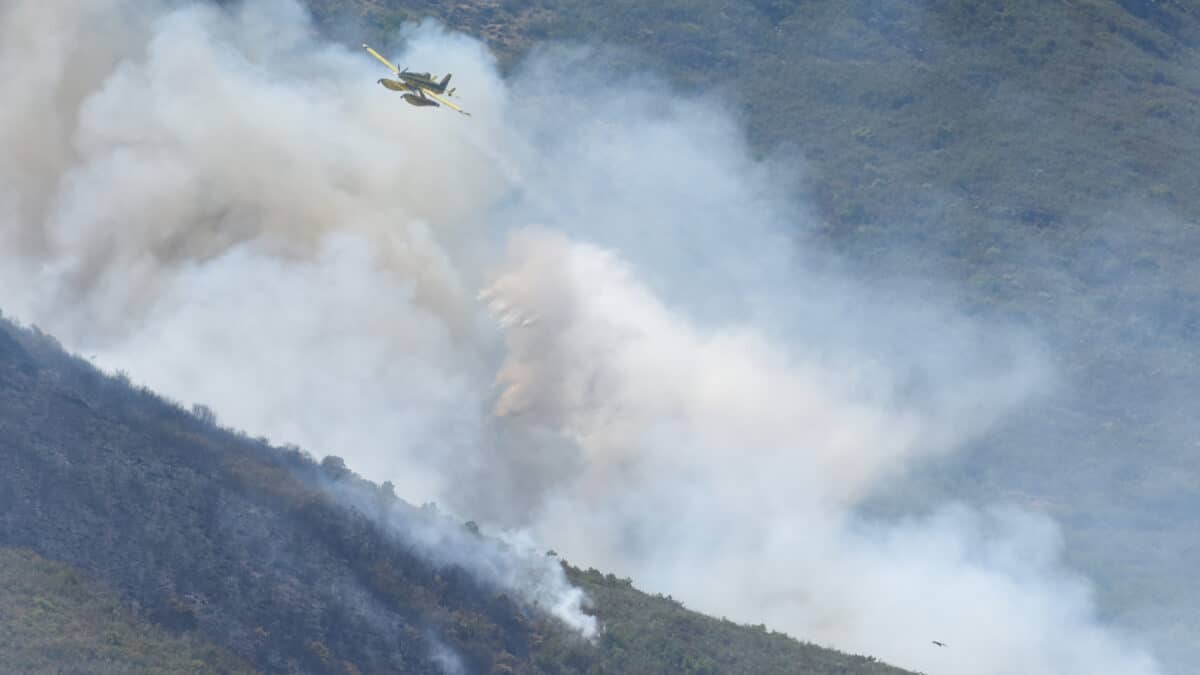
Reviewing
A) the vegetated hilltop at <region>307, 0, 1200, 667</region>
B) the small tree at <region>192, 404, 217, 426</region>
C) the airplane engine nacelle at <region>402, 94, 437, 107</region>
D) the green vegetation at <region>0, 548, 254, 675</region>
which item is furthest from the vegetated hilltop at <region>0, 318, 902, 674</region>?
the vegetated hilltop at <region>307, 0, 1200, 667</region>

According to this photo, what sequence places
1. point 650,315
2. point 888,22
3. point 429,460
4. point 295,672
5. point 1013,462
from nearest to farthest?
point 295,672 < point 429,460 < point 650,315 < point 1013,462 < point 888,22

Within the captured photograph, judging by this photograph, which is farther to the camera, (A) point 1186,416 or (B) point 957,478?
(A) point 1186,416

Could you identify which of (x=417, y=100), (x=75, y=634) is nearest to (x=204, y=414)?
(x=417, y=100)

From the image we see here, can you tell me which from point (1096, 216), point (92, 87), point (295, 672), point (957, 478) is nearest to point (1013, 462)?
point (957, 478)

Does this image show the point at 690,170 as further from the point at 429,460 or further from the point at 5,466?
the point at 5,466

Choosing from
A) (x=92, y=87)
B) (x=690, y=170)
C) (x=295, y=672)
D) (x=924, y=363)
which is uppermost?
(x=690, y=170)

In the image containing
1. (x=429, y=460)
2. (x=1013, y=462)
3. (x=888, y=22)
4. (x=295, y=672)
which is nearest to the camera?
(x=295, y=672)
